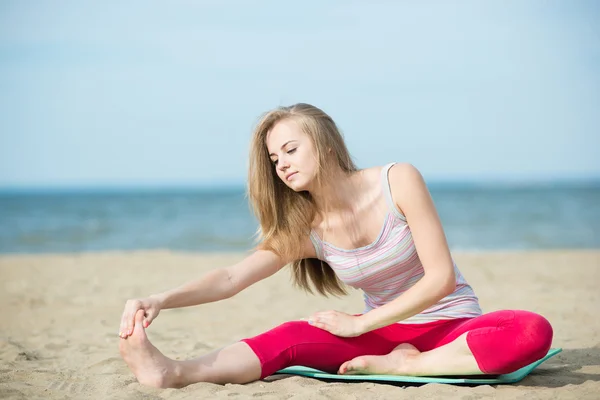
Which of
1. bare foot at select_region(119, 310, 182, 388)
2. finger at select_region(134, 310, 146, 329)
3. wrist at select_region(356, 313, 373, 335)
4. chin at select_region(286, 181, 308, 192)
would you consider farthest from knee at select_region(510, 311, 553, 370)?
finger at select_region(134, 310, 146, 329)

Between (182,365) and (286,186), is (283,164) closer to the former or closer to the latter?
(286,186)

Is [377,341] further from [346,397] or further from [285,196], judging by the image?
[285,196]

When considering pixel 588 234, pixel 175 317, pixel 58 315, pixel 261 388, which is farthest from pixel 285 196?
pixel 588 234

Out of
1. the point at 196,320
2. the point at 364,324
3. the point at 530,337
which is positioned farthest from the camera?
the point at 196,320

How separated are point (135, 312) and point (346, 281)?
1.11 meters

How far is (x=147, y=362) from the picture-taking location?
324 centimetres

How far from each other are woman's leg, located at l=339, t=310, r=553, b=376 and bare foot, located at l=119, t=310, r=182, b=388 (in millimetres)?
890

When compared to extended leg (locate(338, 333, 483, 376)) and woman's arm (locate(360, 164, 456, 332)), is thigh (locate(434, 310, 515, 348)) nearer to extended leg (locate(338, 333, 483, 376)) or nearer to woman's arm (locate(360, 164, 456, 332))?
extended leg (locate(338, 333, 483, 376))

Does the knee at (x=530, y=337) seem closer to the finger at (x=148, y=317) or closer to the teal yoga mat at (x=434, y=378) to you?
the teal yoga mat at (x=434, y=378)

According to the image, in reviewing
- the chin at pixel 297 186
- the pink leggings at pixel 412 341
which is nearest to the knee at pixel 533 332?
the pink leggings at pixel 412 341

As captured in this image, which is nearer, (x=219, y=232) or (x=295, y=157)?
(x=295, y=157)

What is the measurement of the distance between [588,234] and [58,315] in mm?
13839

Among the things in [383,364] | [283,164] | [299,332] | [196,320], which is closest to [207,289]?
[299,332]

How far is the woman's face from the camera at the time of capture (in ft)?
11.1
